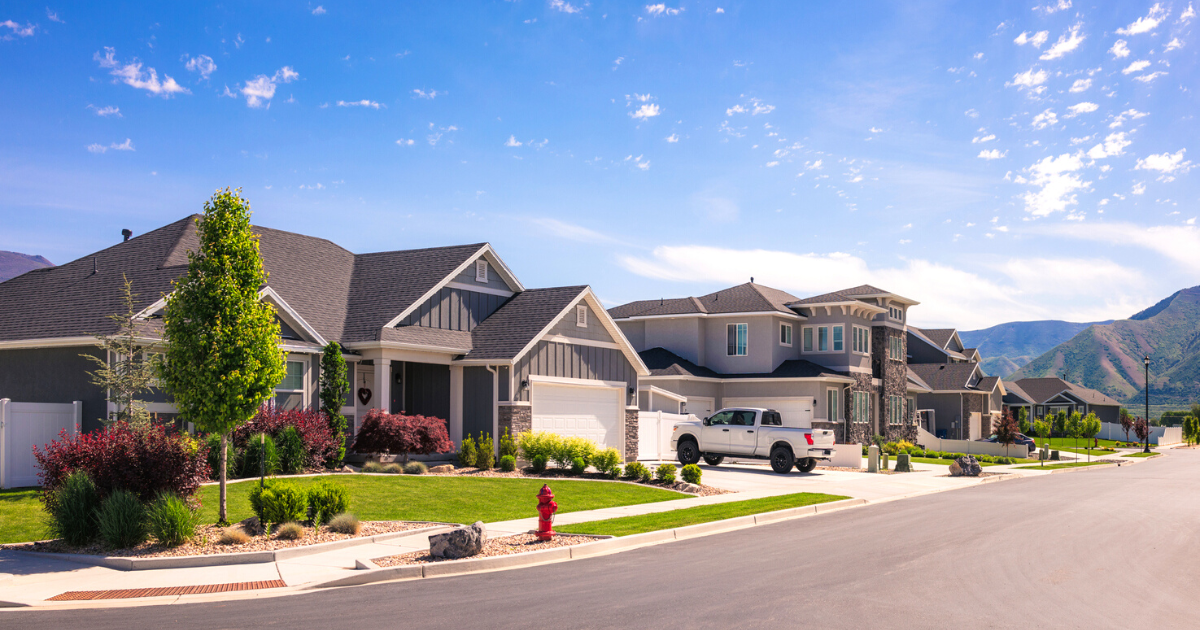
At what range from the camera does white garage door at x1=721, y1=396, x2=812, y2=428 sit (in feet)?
138

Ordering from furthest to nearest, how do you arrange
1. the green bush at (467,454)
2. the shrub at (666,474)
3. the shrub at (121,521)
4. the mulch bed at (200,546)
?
the green bush at (467,454) → the shrub at (666,474) → the shrub at (121,521) → the mulch bed at (200,546)

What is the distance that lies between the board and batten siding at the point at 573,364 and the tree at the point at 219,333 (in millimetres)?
12690

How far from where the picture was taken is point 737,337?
44375mm

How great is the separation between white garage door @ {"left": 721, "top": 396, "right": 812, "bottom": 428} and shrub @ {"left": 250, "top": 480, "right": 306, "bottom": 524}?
30.5 metres

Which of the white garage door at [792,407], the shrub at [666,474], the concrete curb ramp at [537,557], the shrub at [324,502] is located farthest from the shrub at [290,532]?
the white garage door at [792,407]

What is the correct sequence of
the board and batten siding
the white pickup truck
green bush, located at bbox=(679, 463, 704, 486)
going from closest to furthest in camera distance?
green bush, located at bbox=(679, 463, 704, 486) < the board and batten siding < the white pickup truck

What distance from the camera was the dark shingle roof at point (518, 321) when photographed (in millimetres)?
27066

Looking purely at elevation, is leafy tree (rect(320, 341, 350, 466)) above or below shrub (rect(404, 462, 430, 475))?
above

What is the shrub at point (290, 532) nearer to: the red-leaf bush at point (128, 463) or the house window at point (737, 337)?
the red-leaf bush at point (128, 463)

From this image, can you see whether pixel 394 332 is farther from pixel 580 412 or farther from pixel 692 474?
pixel 692 474

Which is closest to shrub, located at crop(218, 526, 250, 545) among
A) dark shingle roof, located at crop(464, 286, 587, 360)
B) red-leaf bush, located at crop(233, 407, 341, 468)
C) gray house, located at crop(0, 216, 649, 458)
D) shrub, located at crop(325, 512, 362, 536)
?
shrub, located at crop(325, 512, 362, 536)

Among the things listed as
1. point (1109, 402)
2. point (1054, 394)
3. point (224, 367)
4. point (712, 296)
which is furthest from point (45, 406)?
point (1109, 402)

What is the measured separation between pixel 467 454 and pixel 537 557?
1337 centimetres

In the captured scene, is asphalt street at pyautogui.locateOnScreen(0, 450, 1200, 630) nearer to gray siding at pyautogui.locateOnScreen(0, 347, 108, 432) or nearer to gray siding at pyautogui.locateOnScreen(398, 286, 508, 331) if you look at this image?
gray siding at pyautogui.locateOnScreen(0, 347, 108, 432)
